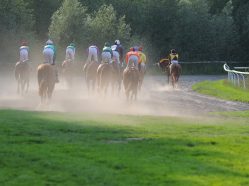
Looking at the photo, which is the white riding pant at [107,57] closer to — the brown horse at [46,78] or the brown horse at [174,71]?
the brown horse at [46,78]

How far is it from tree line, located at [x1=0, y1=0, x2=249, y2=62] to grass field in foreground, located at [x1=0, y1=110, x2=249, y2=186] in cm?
5367

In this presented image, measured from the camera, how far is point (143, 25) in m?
86.1

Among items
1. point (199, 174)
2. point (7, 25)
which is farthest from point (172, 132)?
point (7, 25)

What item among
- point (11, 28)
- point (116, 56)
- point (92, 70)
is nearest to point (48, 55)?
point (116, 56)

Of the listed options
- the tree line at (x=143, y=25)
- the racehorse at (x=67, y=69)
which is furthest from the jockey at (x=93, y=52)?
the tree line at (x=143, y=25)

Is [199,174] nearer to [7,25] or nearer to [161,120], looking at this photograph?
[161,120]

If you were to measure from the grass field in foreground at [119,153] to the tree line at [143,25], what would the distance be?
2113 inches

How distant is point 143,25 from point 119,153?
72.8 meters

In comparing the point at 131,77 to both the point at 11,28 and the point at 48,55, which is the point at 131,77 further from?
the point at 11,28

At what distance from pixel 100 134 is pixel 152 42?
68606 millimetres

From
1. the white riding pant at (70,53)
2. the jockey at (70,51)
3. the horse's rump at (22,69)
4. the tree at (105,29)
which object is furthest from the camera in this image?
the tree at (105,29)

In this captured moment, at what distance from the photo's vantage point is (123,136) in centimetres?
1644

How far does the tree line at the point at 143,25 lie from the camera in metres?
74.9

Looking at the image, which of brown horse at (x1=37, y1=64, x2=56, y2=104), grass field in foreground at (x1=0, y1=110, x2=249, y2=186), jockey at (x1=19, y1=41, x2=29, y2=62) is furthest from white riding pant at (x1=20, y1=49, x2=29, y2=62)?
grass field in foreground at (x1=0, y1=110, x2=249, y2=186)
